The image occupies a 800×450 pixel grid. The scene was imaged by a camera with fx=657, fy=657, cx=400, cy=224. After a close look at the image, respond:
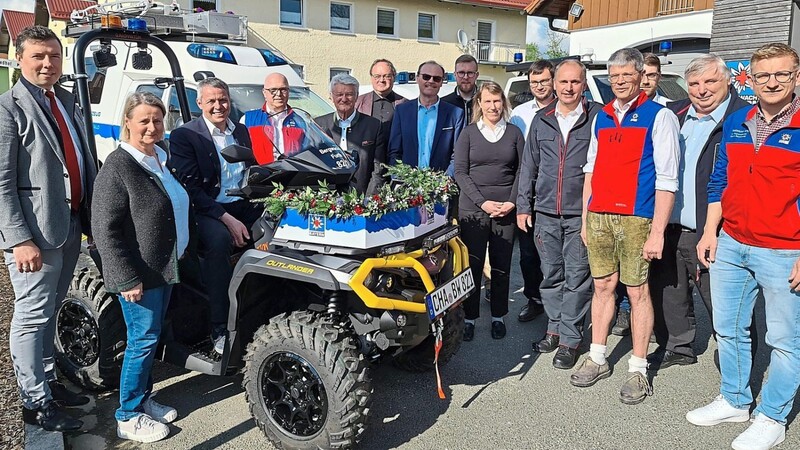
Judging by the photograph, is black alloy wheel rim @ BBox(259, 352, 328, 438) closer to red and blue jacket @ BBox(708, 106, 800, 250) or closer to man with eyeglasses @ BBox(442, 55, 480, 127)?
red and blue jacket @ BBox(708, 106, 800, 250)

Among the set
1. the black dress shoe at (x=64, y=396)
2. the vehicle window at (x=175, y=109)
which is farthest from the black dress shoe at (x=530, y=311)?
the vehicle window at (x=175, y=109)

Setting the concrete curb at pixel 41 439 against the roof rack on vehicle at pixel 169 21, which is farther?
the roof rack on vehicle at pixel 169 21

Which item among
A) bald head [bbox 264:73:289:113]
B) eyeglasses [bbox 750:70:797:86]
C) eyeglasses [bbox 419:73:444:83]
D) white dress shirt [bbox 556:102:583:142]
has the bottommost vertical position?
white dress shirt [bbox 556:102:583:142]

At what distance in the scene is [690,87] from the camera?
4.36m

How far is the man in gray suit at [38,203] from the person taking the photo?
10.9 ft

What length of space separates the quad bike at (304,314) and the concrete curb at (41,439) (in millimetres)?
575

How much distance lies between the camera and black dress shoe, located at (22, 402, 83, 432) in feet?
11.6

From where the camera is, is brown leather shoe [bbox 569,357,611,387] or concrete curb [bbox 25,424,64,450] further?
brown leather shoe [bbox 569,357,611,387]

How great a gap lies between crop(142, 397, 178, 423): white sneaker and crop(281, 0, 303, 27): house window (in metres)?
23.3

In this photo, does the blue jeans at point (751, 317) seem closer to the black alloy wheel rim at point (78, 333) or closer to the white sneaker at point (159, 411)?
the white sneaker at point (159, 411)

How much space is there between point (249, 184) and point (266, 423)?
4.18 ft

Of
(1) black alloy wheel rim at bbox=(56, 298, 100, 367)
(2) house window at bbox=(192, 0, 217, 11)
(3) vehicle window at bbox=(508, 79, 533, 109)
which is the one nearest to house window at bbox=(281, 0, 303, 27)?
(2) house window at bbox=(192, 0, 217, 11)

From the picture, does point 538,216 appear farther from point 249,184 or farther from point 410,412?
point 249,184

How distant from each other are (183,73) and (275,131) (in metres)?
5.77
